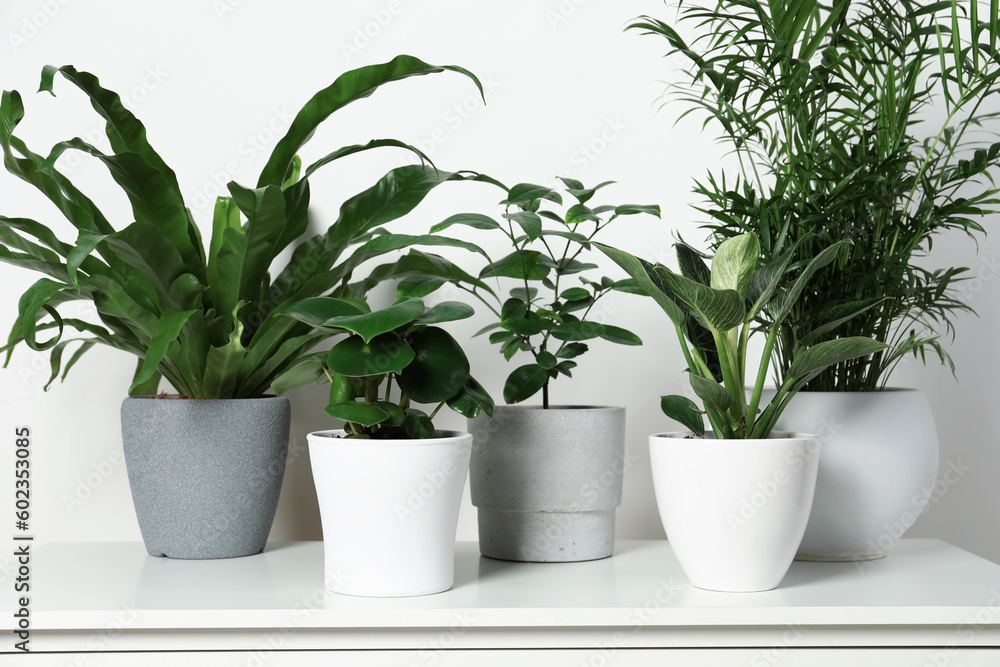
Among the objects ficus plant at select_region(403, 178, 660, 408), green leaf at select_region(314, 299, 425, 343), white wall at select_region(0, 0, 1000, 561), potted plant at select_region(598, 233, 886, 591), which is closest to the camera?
green leaf at select_region(314, 299, 425, 343)

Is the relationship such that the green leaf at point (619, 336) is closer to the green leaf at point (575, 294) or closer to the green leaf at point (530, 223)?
the green leaf at point (575, 294)

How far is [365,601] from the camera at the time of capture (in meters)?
0.77

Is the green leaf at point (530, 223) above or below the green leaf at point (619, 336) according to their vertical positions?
above

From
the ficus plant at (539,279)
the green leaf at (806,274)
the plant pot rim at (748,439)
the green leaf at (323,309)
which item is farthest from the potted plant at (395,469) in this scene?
the green leaf at (806,274)

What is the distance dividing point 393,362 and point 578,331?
26 cm

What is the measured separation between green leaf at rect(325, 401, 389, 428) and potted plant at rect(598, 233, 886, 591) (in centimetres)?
27

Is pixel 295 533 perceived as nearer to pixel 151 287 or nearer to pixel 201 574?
pixel 201 574

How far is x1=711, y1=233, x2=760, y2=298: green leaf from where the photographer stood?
769mm

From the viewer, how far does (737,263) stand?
2.54ft

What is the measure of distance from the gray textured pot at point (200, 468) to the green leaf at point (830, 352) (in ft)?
2.02

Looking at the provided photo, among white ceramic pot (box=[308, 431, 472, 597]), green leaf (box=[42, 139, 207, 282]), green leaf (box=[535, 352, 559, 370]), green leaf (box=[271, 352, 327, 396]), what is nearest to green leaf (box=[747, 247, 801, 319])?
green leaf (box=[535, 352, 559, 370])

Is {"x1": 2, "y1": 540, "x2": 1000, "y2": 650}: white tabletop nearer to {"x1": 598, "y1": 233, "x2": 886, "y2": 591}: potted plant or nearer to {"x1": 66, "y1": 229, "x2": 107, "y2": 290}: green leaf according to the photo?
{"x1": 598, "y1": 233, "x2": 886, "y2": 591}: potted plant

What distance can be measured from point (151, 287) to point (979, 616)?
0.93 metres

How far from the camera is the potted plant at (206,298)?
0.88 meters
